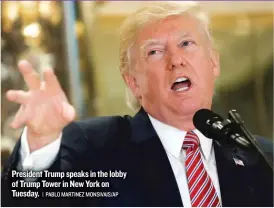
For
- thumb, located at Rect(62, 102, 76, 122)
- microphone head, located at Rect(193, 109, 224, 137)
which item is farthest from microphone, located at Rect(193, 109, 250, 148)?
thumb, located at Rect(62, 102, 76, 122)

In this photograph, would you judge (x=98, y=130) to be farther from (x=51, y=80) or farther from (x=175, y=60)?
(x=175, y=60)

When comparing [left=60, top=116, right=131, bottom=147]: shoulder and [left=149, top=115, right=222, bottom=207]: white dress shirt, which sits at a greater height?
[left=60, top=116, right=131, bottom=147]: shoulder

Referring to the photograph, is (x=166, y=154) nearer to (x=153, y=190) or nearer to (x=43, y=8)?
(x=153, y=190)

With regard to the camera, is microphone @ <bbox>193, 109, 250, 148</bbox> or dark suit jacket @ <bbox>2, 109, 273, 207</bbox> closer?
microphone @ <bbox>193, 109, 250, 148</bbox>

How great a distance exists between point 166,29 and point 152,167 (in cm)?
48

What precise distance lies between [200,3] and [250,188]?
68cm

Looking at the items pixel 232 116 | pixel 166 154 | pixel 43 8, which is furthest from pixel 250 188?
pixel 43 8

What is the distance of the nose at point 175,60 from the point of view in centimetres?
186

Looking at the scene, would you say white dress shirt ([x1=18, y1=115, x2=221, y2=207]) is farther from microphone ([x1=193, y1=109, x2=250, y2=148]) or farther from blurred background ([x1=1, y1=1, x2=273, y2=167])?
microphone ([x1=193, y1=109, x2=250, y2=148])

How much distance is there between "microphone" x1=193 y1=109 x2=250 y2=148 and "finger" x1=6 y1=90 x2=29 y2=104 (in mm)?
605

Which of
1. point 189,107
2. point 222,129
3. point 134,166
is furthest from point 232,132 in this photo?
point 134,166

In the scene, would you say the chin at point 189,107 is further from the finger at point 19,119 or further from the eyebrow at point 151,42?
the finger at point 19,119

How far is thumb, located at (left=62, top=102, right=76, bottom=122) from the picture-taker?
6.22ft

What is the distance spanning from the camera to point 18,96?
189cm
